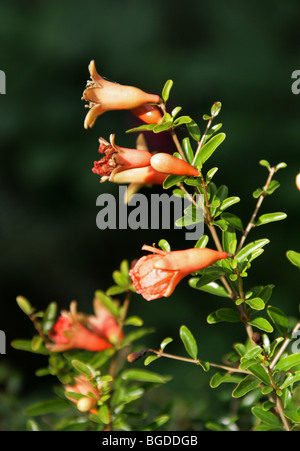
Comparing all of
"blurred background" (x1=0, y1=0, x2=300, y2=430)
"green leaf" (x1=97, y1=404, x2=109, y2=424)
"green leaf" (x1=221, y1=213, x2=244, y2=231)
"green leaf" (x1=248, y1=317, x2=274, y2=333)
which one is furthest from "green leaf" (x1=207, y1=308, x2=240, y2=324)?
"blurred background" (x1=0, y1=0, x2=300, y2=430)

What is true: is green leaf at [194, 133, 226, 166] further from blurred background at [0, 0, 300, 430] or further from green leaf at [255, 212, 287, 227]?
blurred background at [0, 0, 300, 430]

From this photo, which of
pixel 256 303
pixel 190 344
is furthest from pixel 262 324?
pixel 190 344

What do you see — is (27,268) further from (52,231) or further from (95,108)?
(95,108)

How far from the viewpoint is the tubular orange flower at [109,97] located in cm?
92

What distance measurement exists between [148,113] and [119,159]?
0.10 meters

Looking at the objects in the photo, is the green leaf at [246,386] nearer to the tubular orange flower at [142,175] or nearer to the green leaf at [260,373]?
the green leaf at [260,373]

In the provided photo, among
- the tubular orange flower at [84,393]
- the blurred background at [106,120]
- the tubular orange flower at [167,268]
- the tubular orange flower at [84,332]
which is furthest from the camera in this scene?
the blurred background at [106,120]

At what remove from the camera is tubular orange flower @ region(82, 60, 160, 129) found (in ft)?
3.01

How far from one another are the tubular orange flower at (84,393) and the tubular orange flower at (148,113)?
1.59ft

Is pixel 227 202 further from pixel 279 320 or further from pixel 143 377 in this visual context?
pixel 143 377

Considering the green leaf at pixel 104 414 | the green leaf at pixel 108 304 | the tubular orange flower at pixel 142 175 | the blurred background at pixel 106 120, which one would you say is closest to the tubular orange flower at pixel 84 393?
the green leaf at pixel 104 414

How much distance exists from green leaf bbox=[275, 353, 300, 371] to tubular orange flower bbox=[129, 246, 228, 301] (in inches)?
7.7

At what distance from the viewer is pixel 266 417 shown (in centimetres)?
86

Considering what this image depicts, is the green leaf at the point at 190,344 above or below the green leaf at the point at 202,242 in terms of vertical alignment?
below
